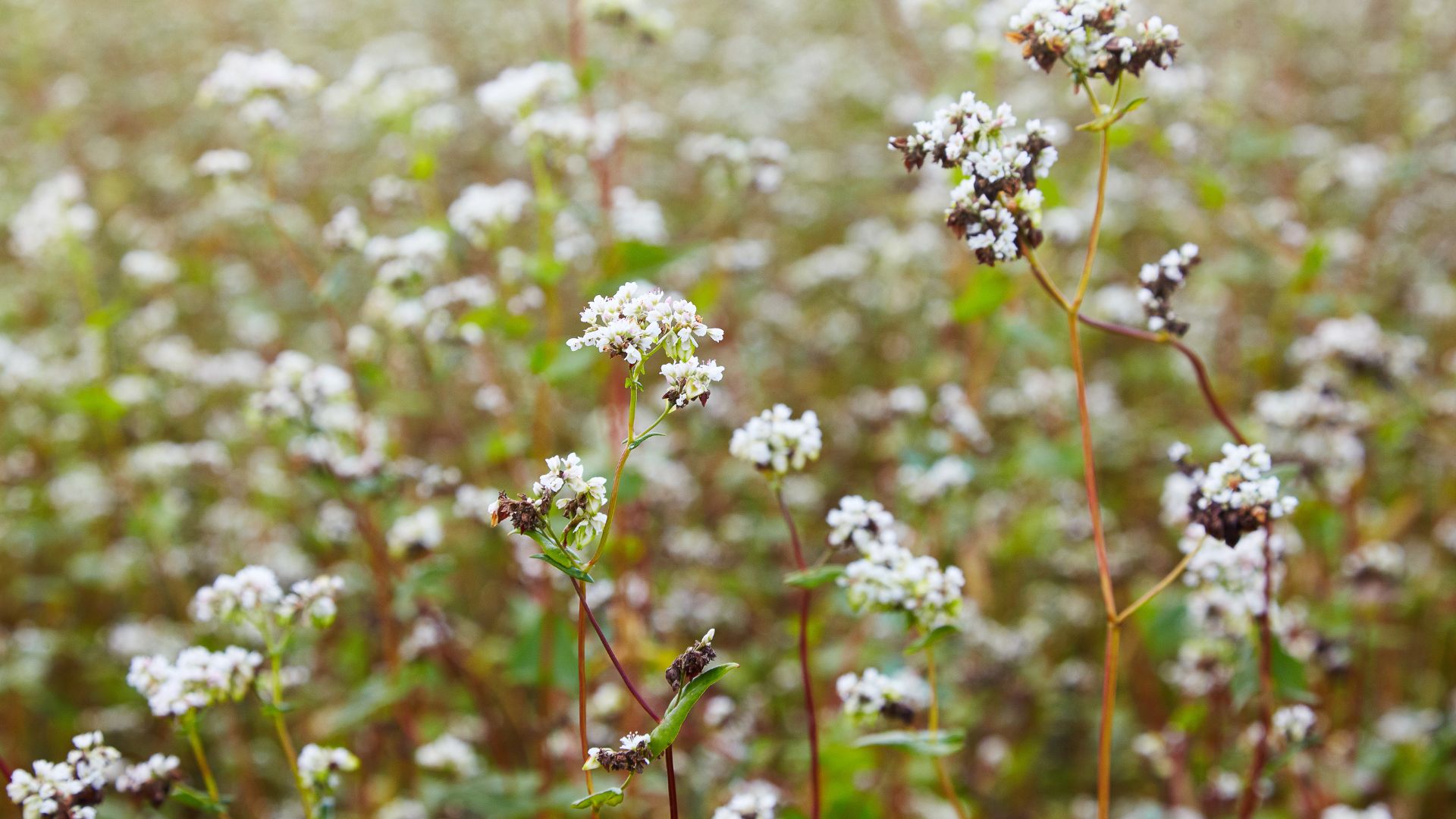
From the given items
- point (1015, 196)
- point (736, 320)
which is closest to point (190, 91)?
point (736, 320)

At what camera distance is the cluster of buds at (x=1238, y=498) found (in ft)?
6.26

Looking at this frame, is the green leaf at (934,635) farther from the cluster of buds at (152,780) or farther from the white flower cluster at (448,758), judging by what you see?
the white flower cluster at (448,758)

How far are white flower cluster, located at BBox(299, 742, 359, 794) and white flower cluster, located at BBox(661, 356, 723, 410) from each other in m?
1.15

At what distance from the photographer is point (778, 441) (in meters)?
2.05

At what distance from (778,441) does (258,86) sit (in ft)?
8.92

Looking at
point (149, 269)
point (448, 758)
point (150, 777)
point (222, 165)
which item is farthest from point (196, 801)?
point (149, 269)

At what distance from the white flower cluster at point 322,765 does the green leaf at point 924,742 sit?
1.11m

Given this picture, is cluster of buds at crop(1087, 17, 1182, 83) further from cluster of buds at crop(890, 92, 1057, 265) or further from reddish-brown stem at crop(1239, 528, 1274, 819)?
reddish-brown stem at crop(1239, 528, 1274, 819)

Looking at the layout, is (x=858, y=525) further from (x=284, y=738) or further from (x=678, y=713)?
(x=284, y=738)

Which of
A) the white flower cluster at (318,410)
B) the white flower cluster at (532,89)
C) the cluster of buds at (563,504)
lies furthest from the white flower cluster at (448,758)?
the white flower cluster at (532,89)

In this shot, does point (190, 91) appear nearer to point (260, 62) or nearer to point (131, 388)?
point (131, 388)

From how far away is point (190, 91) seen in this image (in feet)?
35.2

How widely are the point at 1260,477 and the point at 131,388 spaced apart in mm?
4899

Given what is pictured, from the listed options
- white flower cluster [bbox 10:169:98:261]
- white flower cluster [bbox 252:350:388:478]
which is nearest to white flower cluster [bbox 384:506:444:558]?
white flower cluster [bbox 252:350:388:478]
